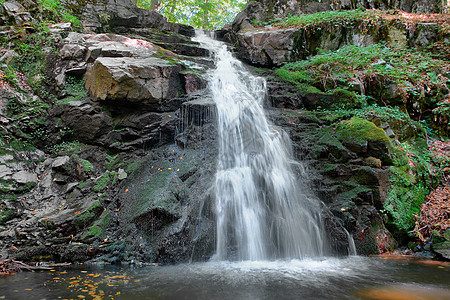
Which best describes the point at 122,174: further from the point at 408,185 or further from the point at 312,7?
the point at 312,7

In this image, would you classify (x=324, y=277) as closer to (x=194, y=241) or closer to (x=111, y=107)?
(x=194, y=241)

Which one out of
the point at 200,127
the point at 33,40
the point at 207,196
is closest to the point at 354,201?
the point at 207,196

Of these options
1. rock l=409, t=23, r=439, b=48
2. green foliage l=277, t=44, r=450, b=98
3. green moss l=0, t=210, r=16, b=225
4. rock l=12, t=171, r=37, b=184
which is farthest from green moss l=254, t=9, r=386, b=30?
green moss l=0, t=210, r=16, b=225

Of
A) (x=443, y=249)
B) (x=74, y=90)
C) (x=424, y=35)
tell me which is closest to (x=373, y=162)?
(x=443, y=249)

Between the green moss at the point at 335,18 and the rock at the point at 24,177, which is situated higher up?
the green moss at the point at 335,18

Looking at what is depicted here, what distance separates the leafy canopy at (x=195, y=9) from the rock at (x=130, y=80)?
39.1ft

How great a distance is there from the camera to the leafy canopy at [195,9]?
18.0 meters

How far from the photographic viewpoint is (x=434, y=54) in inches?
382

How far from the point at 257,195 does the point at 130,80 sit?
4728mm

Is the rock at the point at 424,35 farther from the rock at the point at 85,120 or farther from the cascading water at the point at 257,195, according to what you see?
the rock at the point at 85,120

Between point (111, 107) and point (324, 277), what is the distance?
6851 mm

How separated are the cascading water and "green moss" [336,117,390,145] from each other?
1472mm

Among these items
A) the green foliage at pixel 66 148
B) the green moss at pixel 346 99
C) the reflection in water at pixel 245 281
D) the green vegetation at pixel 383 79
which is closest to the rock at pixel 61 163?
the green foliage at pixel 66 148

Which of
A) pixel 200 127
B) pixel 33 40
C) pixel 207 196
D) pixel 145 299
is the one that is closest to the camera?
pixel 145 299
